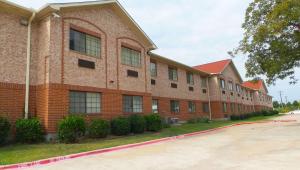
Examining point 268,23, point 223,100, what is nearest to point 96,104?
point 268,23

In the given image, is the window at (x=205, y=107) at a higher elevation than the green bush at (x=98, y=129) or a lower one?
higher

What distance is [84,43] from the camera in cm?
1656

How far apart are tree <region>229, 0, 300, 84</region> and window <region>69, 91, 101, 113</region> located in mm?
13944

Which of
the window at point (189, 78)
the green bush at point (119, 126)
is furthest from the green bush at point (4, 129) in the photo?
the window at point (189, 78)

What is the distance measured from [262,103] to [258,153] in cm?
6340

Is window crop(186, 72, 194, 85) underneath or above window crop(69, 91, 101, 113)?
above

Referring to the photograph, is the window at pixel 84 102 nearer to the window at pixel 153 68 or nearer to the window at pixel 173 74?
the window at pixel 153 68

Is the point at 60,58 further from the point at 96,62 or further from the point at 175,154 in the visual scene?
the point at 175,154

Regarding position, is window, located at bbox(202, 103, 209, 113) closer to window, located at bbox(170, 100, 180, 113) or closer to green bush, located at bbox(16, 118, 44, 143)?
window, located at bbox(170, 100, 180, 113)

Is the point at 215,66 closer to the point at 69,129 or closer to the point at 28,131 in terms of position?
the point at 69,129

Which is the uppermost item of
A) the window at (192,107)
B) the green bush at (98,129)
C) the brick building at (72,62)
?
the brick building at (72,62)

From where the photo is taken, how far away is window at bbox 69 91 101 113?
15.2m

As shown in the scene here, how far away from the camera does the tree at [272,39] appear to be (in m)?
20.3

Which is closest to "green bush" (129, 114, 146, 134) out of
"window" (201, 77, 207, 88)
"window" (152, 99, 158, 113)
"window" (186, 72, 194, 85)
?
"window" (152, 99, 158, 113)
